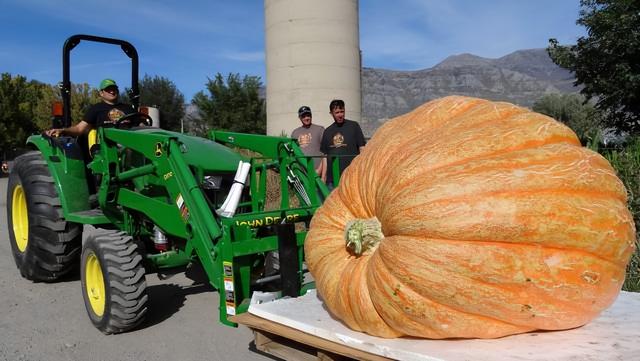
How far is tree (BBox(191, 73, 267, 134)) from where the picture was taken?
1442 inches

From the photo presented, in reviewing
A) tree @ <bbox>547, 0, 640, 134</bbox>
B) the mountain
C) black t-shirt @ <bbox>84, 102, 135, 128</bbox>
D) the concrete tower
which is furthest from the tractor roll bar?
the mountain

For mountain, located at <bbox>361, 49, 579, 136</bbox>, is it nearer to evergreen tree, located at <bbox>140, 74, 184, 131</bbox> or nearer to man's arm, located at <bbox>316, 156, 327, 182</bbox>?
evergreen tree, located at <bbox>140, 74, 184, 131</bbox>

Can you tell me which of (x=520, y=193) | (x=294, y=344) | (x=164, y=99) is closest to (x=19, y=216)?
(x=294, y=344)

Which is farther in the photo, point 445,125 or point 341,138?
point 341,138

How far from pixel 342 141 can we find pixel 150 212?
105 inches

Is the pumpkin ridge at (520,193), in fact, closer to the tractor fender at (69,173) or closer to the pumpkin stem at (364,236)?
the pumpkin stem at (364,236)

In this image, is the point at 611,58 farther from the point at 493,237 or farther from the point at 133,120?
the point at 493,237

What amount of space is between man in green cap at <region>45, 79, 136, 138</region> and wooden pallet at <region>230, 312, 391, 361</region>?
323cm

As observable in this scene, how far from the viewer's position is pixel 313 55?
18734 millimetres

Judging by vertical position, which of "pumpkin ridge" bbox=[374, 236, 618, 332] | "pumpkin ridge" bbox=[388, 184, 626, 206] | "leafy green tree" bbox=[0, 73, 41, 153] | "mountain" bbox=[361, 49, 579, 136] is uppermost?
"mountain" bbox=[361, 49, 579, 136]

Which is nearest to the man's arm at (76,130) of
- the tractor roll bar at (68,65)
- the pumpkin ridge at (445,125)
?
the tractor roll bar at (68,65)

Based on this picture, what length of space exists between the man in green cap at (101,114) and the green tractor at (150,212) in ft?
0.47

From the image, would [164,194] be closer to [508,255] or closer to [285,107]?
[508,255]

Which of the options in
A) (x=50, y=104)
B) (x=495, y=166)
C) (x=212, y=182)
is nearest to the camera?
(x=495, y=166)
